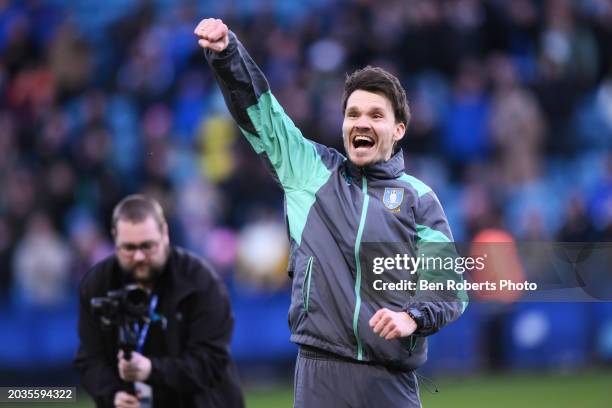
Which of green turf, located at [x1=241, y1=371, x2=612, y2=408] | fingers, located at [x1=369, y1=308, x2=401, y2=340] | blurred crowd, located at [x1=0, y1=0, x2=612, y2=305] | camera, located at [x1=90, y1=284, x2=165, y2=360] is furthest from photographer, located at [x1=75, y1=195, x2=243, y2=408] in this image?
blurred crowd, located at [x1=0, y1=0, x2=612, y2=305]

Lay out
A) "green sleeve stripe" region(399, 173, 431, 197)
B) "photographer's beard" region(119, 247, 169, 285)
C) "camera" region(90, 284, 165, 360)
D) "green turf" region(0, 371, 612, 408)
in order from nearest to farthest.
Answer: "green sleeve stripe" region(399, 173, 431, 197), "camera" region(90, 284, 165, 360), "photographer's beard" region(119, 247, 169, 285), "green turf" region(0, 371, 612, 408)

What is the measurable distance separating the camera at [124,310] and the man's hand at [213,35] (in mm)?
1630

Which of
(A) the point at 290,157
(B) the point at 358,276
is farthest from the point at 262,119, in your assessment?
(B) the point at 358,276

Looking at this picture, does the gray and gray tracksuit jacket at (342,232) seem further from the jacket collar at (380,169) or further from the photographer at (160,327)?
the photographer at (160,327)

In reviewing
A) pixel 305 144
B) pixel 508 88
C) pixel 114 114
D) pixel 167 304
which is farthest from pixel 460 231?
pixel 305 144

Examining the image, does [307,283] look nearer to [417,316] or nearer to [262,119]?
[417,316]

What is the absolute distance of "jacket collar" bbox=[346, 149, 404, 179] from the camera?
5207mm

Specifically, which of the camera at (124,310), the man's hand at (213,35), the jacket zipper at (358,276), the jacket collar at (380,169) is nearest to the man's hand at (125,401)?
the camera at (124,310)

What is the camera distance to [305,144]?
209 inches

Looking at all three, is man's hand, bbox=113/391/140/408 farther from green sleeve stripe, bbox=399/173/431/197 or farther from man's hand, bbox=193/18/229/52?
man's hand, bbox=193/18/229/52

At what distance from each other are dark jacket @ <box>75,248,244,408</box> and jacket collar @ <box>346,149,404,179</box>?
1776mm

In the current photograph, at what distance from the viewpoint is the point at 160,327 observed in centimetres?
665

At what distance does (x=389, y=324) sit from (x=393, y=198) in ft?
2.12

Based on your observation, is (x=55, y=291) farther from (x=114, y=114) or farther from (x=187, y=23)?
(x=187, y=23)
